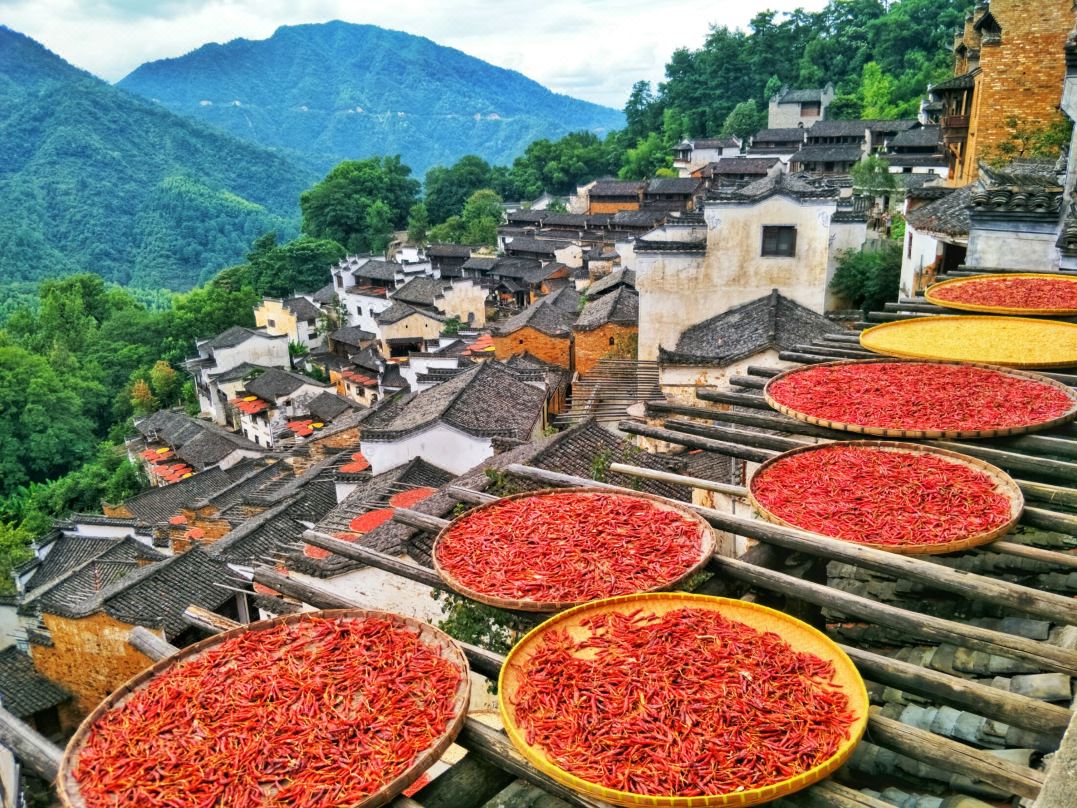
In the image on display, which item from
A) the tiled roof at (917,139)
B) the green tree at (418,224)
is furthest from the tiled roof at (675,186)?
the green tree at (418,224)

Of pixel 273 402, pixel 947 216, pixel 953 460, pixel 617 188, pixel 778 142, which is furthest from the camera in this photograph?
pixel 617 188

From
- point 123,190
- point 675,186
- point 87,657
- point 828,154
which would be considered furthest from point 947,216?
point 123,190

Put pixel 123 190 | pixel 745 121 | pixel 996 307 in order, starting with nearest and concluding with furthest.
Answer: pixel 996 307
pixel 745 121
pixel 123 190

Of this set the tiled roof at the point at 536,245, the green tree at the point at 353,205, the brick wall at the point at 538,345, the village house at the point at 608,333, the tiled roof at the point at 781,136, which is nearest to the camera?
the village house at the point at 608,333

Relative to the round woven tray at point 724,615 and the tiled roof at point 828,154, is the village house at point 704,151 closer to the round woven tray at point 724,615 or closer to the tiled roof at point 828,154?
the tiled roof at point 828,154

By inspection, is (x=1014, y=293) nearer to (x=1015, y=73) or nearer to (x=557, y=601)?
(x=557, y=601)

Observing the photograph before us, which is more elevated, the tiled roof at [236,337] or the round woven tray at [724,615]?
the round woven tray at [724,615]
